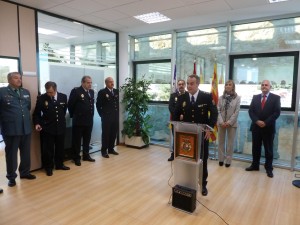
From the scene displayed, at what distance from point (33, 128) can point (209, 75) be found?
371 cm

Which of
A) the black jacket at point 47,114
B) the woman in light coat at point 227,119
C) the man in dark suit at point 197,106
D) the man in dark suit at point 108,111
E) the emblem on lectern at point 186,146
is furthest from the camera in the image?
the man in dark suit at point 108,111

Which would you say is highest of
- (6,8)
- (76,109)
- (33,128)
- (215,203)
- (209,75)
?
(6,8)

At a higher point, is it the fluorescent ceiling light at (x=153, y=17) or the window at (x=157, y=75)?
the fluorescent ceiling light at (x=153, y=17)

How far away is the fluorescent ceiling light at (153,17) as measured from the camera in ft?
14.4

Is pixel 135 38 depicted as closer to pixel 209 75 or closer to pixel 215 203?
pixel 209 75

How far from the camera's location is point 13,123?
3.37 meters

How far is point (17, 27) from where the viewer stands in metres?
3.70

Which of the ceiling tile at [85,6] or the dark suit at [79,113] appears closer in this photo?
the ceiling tile at [85,6]

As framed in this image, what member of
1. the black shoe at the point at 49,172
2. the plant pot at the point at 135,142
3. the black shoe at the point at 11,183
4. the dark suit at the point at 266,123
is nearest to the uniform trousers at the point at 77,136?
the black shoe at the point at 49,172

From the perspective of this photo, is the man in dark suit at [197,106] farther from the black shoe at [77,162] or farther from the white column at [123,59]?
the white column at [123,59]

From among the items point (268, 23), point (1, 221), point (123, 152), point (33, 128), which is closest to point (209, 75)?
point (268, 23)

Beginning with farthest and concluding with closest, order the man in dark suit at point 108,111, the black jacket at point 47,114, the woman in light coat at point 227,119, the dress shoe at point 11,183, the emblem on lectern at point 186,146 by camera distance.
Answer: the man in dark suit at point 108,111 < the woman in light coat at point 227,119 < the black jacket at point 47,114 < the dress shoe at point 11,183 < the emblem on lectern at point 186,146

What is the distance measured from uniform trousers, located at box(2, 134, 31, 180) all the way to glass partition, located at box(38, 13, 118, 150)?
101 centimetres

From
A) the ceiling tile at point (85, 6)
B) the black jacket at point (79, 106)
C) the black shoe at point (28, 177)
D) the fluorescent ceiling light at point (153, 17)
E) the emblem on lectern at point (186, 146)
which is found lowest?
the black shoe at point (28, 177)
